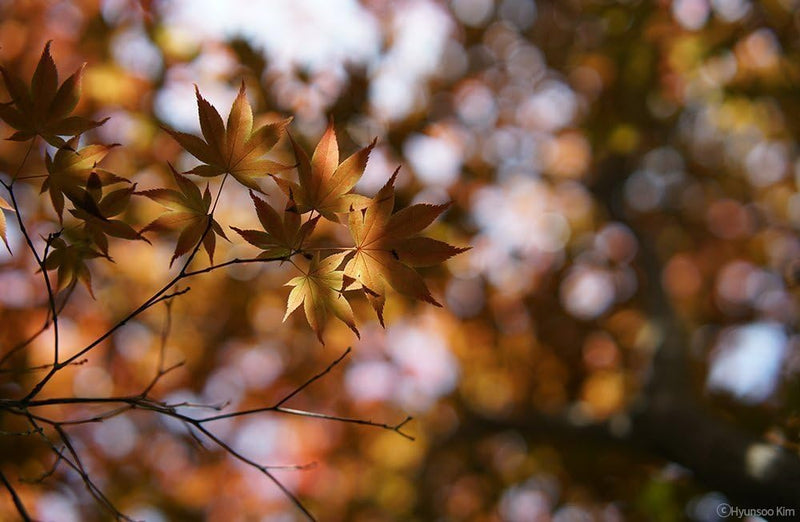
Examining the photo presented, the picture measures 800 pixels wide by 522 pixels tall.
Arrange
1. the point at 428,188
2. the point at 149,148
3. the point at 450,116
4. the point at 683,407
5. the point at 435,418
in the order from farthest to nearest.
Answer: the point at 435,418 → the point at 450,116 → the point at 428,188 → the point at 149,148 → the point at 683,407

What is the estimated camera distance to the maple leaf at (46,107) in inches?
29.2

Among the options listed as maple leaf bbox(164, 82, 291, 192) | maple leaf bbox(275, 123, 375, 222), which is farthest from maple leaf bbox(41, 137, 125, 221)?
maple leaf bbox(275, 123, 375, 222)

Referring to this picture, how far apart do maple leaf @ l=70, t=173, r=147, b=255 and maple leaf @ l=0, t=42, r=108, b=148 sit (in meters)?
0.07

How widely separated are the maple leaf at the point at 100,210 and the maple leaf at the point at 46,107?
7cm

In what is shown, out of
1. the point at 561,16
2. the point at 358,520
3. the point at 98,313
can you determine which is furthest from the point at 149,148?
the point at 358,520

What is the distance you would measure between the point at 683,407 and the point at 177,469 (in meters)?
4.35

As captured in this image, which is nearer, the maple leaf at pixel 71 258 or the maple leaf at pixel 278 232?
the maple leaf at pixel 278 232

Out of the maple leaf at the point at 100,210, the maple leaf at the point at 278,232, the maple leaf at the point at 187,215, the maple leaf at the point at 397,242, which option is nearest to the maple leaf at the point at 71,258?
the maple leaf at the point at 100,210

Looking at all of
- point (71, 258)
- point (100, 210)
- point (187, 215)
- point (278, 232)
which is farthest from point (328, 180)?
point (71, 258)

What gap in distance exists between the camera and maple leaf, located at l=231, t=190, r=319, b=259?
0.75m

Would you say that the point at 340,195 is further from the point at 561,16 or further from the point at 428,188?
the point at 561,16

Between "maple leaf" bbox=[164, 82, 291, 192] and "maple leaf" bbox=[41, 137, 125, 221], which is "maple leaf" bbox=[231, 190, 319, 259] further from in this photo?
"maple leaf" bbox=[41, 137, 125, 221]

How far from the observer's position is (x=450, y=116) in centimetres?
416

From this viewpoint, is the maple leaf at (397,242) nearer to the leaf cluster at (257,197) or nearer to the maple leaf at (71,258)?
the leaf cluster at (257,197)
